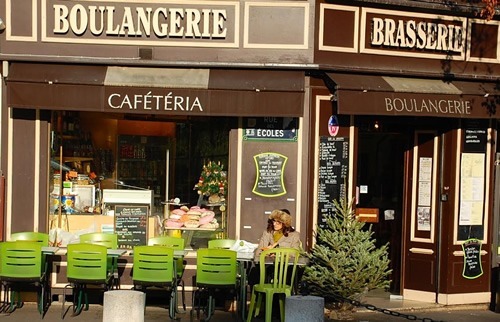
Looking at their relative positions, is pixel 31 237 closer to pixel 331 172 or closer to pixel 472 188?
pixel 331 172

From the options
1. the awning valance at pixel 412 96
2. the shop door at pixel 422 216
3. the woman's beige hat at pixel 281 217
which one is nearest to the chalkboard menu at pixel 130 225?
the woman's beige hat at pixel 281 217

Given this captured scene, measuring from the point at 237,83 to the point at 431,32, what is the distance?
311 cm

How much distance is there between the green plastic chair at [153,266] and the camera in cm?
1095

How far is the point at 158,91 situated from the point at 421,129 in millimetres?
4149

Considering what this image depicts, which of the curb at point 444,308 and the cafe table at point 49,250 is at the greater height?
the cafe table at point 49,250

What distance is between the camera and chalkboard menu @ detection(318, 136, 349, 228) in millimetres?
12164

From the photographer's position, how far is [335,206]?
12117mm

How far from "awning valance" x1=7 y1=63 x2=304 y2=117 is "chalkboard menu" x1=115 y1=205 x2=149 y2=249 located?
5.49ft

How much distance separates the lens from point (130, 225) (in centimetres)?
1252

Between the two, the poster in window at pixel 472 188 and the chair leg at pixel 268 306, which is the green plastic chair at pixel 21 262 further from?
the poster in window at pixel 472 188

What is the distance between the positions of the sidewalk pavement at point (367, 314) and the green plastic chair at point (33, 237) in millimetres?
910

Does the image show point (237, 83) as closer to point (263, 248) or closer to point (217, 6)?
point (217, 6)

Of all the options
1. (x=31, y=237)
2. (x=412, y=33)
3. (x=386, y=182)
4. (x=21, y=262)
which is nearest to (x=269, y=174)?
(x=386, y=182)

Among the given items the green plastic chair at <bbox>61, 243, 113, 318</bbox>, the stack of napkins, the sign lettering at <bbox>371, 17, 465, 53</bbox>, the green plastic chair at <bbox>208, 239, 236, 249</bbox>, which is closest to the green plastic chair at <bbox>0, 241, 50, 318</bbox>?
the green plastic chair at <bbox>61, 243, 113, 318</bbox>
